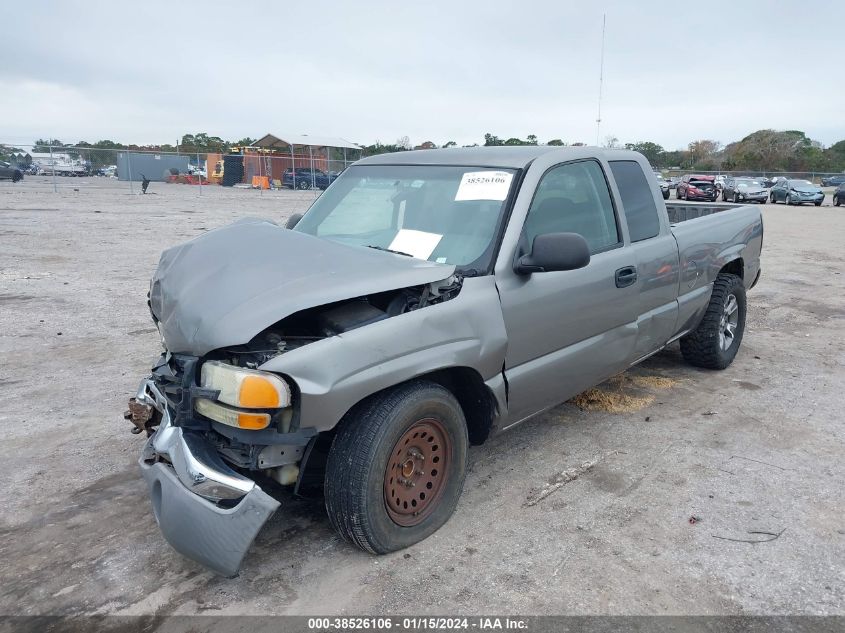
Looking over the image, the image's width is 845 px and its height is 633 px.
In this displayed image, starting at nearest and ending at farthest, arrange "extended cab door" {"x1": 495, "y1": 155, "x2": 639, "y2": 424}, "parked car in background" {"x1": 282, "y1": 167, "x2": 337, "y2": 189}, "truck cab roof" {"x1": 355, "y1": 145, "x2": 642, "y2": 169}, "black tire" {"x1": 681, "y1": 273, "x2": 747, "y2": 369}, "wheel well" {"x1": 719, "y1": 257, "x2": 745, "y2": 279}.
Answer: "extended cab door" {"x1": 495, "y1": 155, "x2": 639, "y2": 424}
"truck cab roof" {"x1": 355, "y1": 145, "x2": 642, "y2": 169}
"black tire" {"x1": 681, "y1": 273, "x2": 747, "y2": 369}
"wheel well" {"x1": 719, "y1": 257, "x2": 745, "y2": 279}
"parked car in background" {"x1": 282, "y1": 167, "x2": 337, "y2": 189}

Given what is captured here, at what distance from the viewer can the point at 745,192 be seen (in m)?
32.8

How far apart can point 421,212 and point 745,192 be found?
112 feet

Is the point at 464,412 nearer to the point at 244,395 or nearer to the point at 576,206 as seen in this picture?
the point at 244,395

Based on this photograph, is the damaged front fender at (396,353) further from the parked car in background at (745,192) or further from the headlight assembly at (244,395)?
the parked car in background at (745,192)

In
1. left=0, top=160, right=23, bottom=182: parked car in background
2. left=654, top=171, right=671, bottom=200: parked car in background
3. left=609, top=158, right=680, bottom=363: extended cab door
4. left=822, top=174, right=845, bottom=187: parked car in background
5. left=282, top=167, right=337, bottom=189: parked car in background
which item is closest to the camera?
left=609, top=158, right=680, bottom=363: extended cab door

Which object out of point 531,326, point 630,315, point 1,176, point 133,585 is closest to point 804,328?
point 630,315

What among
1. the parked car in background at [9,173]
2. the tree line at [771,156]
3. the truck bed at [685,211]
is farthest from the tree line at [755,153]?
the truck bed at [685,211]

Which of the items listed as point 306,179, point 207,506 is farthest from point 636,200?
point 306,179

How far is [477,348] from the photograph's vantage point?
119 inches

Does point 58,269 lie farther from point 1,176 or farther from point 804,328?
point 1,176

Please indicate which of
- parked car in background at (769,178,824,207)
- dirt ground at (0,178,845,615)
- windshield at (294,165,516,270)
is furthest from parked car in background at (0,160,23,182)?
parked car in background at (769,178,824,207)

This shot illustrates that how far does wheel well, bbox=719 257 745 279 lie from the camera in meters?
5.46

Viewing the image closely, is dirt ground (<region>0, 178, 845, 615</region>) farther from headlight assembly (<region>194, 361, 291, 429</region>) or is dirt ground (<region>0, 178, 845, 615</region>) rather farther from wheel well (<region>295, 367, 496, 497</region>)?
headlight assembly (<region>194, 361, 291, 429</region>)

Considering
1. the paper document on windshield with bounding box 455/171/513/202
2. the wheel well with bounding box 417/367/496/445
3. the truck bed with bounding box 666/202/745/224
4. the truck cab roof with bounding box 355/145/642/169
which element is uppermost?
the truck cab roof with bounding box 355/145/642/169
